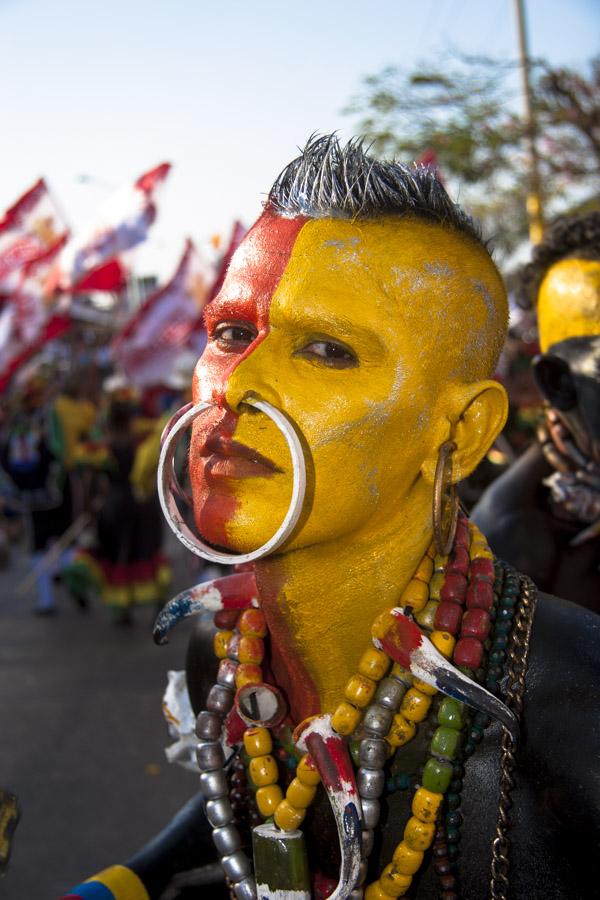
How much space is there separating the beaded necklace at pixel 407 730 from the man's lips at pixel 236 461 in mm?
359

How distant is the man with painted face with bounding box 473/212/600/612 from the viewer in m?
2.41

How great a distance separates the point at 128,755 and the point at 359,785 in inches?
138

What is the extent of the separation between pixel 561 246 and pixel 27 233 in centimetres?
803

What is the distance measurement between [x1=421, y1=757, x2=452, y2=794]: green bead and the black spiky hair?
1.55 metres

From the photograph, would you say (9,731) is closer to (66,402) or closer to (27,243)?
(66,402)

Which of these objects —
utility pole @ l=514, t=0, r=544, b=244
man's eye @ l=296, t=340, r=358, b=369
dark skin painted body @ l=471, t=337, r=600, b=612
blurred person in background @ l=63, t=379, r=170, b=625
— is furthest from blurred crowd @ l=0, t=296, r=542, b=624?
man's eye @ l=296, t=340, r=358, b=369

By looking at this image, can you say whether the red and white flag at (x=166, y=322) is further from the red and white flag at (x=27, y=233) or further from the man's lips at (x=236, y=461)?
the man's lips at (x=236, y=461)

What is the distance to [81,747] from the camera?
4.81 m

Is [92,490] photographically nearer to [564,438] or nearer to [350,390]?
[564,438]

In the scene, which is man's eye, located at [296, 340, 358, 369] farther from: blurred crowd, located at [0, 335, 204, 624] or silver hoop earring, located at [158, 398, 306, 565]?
blurred crowd, located at [0, 335, 204, 624]

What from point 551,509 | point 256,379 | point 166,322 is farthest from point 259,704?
point 166,322

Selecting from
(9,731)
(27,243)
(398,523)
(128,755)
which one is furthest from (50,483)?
(398,523)

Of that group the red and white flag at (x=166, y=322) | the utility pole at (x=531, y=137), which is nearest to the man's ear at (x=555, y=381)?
the red and white flag at (x=166, y=322)

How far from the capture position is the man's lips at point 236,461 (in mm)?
1459
